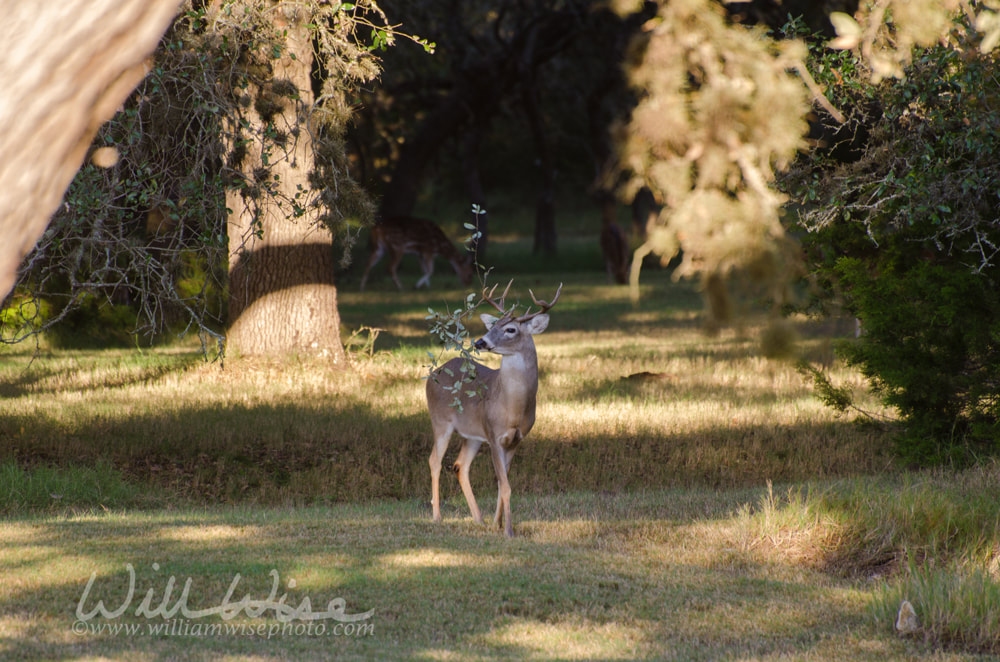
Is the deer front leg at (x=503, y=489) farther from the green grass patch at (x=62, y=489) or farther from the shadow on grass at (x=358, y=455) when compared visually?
the green grass patch at (x=62, y=489)

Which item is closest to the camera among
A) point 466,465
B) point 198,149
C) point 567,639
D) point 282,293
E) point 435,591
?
point 567,639

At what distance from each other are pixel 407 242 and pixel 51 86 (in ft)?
109

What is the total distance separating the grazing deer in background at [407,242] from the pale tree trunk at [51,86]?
3190 cm

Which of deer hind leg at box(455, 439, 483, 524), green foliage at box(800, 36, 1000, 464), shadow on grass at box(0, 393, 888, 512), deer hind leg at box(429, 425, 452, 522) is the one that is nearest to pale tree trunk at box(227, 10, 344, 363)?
shadow on grass at box(0, 393, 888, 512)

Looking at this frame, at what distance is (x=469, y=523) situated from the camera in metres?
9.09

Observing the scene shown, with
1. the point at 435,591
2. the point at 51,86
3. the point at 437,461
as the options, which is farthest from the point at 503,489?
the point at 51,86

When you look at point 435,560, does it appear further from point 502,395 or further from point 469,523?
point 502,395

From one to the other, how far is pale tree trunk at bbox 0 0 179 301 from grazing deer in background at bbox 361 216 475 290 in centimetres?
3190

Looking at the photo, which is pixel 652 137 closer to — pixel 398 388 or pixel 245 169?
pixel 245 169

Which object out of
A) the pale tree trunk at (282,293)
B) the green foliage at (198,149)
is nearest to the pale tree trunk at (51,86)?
the green foliage at (198,149)

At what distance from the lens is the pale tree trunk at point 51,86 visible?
2072 mm

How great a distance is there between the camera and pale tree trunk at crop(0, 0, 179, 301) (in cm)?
207

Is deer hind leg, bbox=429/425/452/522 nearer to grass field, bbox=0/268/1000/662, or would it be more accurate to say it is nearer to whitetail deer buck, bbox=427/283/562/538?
whitetail deer buck, bbox=427/283/562/538

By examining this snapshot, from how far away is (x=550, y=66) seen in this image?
29078mm
